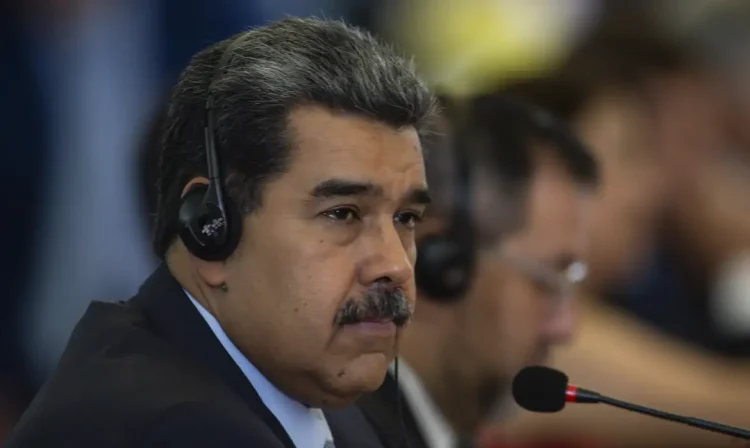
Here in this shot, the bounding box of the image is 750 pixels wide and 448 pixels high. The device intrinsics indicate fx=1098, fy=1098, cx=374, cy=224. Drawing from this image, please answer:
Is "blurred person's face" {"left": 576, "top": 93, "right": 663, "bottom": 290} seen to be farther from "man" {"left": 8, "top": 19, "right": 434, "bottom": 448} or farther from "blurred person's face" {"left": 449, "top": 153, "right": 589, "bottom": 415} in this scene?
"man" {"left": 8, "top": 19, "right": 434, "bottom": 448}

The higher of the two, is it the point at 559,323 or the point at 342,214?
the point at 342,214

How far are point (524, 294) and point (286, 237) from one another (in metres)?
0.94

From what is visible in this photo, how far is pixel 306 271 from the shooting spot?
1040 millimetres

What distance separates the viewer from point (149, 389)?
94cm

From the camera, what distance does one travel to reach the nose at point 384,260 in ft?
3.44

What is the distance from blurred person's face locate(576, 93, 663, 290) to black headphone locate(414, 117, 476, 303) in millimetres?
780

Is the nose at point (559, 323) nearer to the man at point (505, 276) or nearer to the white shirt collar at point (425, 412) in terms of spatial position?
the man at point (505, 276)

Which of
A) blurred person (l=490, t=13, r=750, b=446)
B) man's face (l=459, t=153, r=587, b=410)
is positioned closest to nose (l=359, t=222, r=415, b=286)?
man's face (l=459, t=153, r=587, b=410)

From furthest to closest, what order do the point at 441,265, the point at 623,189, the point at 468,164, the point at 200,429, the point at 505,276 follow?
1. the point at 623,189
2. the point at 505,276
3. the point at 468,164
4. the point at 441,265
5. the point at 200,429

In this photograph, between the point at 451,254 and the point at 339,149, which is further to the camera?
the point at 451,254

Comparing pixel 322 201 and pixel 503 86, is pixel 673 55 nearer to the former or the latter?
pixel 503 86

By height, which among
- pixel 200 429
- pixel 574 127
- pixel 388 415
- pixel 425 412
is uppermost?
pixel 574 127

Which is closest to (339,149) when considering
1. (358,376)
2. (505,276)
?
(358,376)

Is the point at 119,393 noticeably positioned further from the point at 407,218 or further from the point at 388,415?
the point at 388,415
